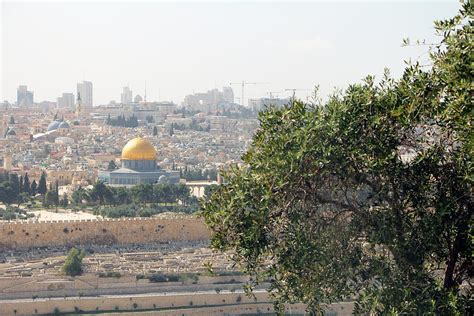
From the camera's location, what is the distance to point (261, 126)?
1063cm

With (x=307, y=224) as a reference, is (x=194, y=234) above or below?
below

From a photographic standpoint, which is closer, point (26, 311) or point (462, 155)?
point (462, 155)

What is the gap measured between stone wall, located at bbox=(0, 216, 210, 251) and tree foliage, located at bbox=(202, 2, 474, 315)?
23.3 meters

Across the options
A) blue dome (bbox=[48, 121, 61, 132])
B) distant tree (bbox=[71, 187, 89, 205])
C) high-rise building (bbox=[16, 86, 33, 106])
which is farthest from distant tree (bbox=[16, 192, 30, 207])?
high-rise building (bbox=[16, 86, 33, 106])

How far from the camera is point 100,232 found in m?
35.2

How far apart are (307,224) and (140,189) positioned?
111ft

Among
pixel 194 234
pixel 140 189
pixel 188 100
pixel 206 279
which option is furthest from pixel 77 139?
pixel 188 100

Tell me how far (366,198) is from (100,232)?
25.5m

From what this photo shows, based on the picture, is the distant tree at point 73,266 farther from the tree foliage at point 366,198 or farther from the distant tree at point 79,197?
the tree foliage at point 366,198

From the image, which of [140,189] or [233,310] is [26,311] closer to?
[233,310]

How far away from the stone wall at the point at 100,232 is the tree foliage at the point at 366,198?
2332 cm

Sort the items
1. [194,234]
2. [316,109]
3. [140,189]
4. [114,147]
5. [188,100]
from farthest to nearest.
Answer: [188,100] → [114,147] → [140,189] → [194,234] → [316,109]

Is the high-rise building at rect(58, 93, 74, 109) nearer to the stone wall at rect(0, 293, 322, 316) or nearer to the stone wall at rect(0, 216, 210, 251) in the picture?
the stone wall at rect(0, 216, 210, 251)

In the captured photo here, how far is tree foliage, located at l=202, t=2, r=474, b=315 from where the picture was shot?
9.79 metres
